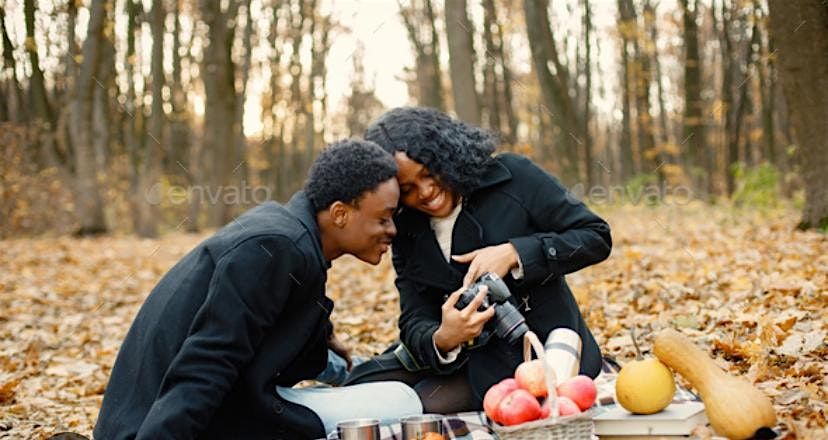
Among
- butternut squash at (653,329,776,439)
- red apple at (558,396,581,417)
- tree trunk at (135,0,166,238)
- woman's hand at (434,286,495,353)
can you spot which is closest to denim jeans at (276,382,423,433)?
woman's hand at (434,286,495,353)

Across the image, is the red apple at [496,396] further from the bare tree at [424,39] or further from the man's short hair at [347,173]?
the bare tree at [424,39]

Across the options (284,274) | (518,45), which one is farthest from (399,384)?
(518,45)

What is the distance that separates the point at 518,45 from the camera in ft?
119

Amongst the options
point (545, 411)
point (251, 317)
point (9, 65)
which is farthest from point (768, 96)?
point (9, 65)

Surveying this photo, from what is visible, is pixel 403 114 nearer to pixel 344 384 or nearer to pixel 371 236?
pixel 371 236

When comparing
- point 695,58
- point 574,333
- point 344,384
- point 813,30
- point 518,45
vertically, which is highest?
point 518,45

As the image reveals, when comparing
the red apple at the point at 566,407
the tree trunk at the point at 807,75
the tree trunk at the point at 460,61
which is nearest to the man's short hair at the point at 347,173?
the red apple at the point at 566,407

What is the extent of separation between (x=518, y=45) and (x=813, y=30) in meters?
29.0

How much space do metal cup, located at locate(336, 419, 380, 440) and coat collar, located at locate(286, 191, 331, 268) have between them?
1.99 ft

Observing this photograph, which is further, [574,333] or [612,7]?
[612,7]

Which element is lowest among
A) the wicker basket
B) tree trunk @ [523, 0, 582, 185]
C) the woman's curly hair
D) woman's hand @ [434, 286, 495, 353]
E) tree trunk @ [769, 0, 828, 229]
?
the wicker basket

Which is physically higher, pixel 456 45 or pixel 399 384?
pixel 456 45

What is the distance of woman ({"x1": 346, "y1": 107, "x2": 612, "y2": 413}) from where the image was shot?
143 inches

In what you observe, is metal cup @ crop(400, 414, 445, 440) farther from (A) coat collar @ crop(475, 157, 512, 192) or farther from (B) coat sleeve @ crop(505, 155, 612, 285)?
(A) coat collar @ crop(475, 157, 512, 192)
